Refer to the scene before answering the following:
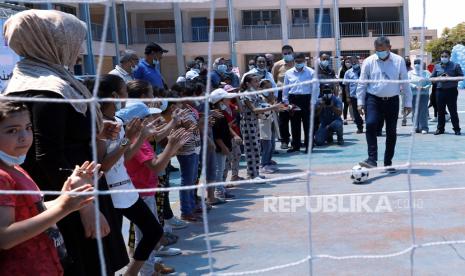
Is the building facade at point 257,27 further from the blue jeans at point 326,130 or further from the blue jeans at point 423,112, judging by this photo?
the blue jeans at point 326,130

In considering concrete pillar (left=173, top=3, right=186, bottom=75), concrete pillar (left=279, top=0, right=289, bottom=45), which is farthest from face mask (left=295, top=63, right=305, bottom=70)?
concrete pillar (left=279, top=0, right=289, bottom=45)

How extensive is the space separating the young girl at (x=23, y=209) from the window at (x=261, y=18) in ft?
79.3

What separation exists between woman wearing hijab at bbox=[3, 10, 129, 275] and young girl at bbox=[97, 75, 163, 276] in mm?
376

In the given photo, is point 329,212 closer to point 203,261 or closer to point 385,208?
point 385,208

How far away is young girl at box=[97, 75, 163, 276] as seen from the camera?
2359 millimetres

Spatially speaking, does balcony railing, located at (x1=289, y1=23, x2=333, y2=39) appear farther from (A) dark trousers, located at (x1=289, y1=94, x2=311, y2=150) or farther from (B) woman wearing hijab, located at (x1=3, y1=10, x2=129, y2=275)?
(B) woman wearing hijab, located at (x1=3, y1=10, x2=129, y2=275)

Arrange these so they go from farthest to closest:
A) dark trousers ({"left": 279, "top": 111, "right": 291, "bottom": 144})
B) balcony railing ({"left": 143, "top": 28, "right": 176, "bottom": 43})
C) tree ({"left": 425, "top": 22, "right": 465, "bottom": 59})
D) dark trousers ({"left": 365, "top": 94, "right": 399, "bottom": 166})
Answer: tree ({"left": 425, "top": 22, "right": 465, "bottom": 59})
balcony railing ({"left": 143, "top": 28, "right": 176, "bottom": 43})
dark trousers ({"left": 279, "top": 111, "right": 291, "bottom": 144})
dark trousers ({"left": 365, "top": 94, "right": 399, "bottom": 166})

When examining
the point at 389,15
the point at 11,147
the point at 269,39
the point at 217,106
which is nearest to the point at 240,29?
the point at 269,39

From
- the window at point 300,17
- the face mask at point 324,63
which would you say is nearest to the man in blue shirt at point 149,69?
the face mask at point 324,63

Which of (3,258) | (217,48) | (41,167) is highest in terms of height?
(217,48)

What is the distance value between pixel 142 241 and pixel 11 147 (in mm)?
1106

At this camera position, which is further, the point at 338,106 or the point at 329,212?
the point at 338,106

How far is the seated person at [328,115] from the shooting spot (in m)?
8.40

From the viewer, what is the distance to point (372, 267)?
301 cm
